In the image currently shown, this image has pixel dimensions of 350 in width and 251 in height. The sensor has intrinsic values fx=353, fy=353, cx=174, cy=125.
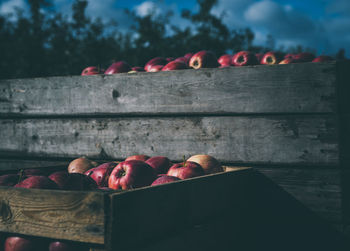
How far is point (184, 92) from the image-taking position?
2504 mm

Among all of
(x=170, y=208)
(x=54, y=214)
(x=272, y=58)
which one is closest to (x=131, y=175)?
(x=170, y=208)

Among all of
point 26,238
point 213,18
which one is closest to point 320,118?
point 26,238

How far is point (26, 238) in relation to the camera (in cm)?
164

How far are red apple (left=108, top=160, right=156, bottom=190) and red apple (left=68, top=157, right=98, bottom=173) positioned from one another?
1.39 feet

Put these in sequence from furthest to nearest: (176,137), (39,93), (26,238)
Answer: (39,93) → (176,137) → (26,238)

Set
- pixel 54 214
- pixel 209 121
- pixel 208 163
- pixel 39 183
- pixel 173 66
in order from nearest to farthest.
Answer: pixel 54 214, pixel 39 183, pixel 208 163, pixel 209 121, pixel 173 66

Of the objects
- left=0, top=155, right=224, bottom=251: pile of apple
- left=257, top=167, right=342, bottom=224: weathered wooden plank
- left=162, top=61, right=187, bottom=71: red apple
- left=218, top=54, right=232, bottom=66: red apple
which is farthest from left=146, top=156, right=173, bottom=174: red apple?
left=218, top=54, right=232, bottom=66: red apple

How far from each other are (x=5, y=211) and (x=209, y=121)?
1.37 metres

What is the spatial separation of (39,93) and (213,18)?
15855 mm

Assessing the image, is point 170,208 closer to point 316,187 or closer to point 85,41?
point 316,187

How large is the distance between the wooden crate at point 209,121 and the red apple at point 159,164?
18 cm

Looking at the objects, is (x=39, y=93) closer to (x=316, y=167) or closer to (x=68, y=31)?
(x=316, y=167)

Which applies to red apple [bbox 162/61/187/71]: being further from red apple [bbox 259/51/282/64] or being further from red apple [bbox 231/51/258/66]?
red apple [bbox 259/51/282/64]

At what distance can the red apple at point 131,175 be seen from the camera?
7.01ft
